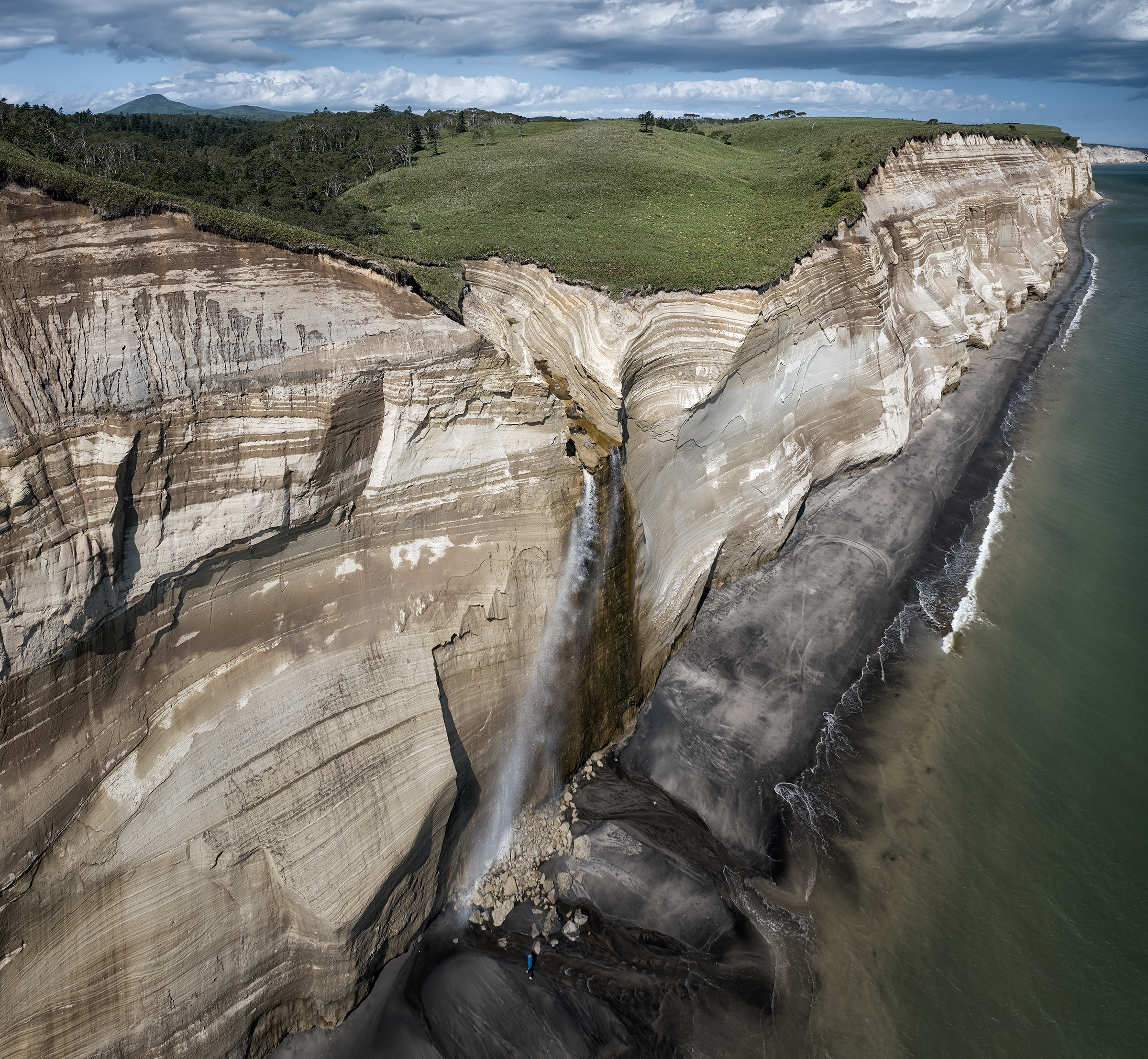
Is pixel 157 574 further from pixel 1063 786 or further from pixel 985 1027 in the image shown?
pixel 1063 786

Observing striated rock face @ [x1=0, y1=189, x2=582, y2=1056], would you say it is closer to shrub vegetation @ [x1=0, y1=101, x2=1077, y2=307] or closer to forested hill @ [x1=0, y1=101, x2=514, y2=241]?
shrub vegetation @ [x1=0, y1=101, x2=1077, y2=307]

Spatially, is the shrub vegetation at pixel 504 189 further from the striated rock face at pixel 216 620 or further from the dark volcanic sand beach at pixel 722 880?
the dark volcanic sand beach at pixel 722 880


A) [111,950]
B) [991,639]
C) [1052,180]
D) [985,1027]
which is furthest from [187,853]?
[1052,180]

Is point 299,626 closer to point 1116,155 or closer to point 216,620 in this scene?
point 216,620

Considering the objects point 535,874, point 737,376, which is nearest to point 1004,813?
point 535,874

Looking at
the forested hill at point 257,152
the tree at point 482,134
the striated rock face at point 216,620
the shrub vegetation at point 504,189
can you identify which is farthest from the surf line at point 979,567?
the tree at point 482,134

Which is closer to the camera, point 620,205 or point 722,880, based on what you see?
point 722,880
